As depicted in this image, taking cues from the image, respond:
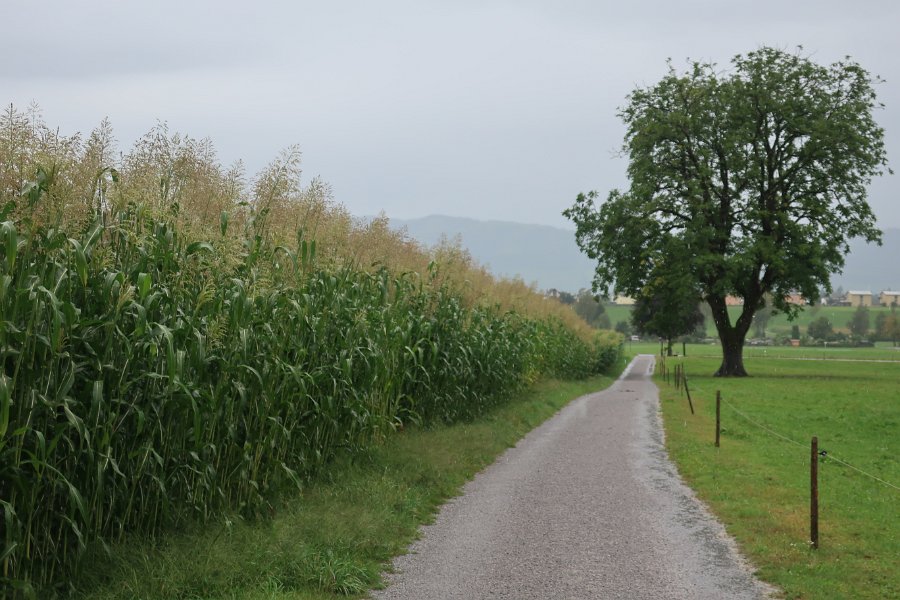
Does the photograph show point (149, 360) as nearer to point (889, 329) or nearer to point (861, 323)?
point (889, 329)

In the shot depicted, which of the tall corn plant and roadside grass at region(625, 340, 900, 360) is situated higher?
the tall corn plant

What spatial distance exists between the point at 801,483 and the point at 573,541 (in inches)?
228

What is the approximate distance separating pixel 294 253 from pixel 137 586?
11.8 feet

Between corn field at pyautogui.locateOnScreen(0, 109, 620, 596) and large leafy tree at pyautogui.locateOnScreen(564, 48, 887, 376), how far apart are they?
3486 centimetres

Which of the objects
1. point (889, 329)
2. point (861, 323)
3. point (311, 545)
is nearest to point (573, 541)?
point (311, 545)

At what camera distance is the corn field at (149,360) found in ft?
17.4

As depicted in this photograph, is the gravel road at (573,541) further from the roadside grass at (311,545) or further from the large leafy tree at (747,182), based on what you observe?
the large leafy tree at (747,182)

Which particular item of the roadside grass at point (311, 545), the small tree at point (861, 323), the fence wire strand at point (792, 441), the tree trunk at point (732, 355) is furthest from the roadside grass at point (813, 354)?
the roadside grass at point (311, 545)

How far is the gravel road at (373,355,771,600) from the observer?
705 cm

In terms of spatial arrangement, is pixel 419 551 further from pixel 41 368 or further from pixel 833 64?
pixel 833 64

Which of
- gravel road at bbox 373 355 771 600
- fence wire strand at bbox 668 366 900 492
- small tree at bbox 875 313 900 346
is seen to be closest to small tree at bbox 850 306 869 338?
small tree at bbox 875 313 900 346

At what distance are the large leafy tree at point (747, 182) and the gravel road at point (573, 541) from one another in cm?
3087

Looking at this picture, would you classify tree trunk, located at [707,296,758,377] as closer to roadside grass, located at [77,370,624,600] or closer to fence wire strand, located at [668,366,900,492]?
fence wire strand, located at [668,366,900,492]

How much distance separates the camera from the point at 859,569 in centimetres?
780
